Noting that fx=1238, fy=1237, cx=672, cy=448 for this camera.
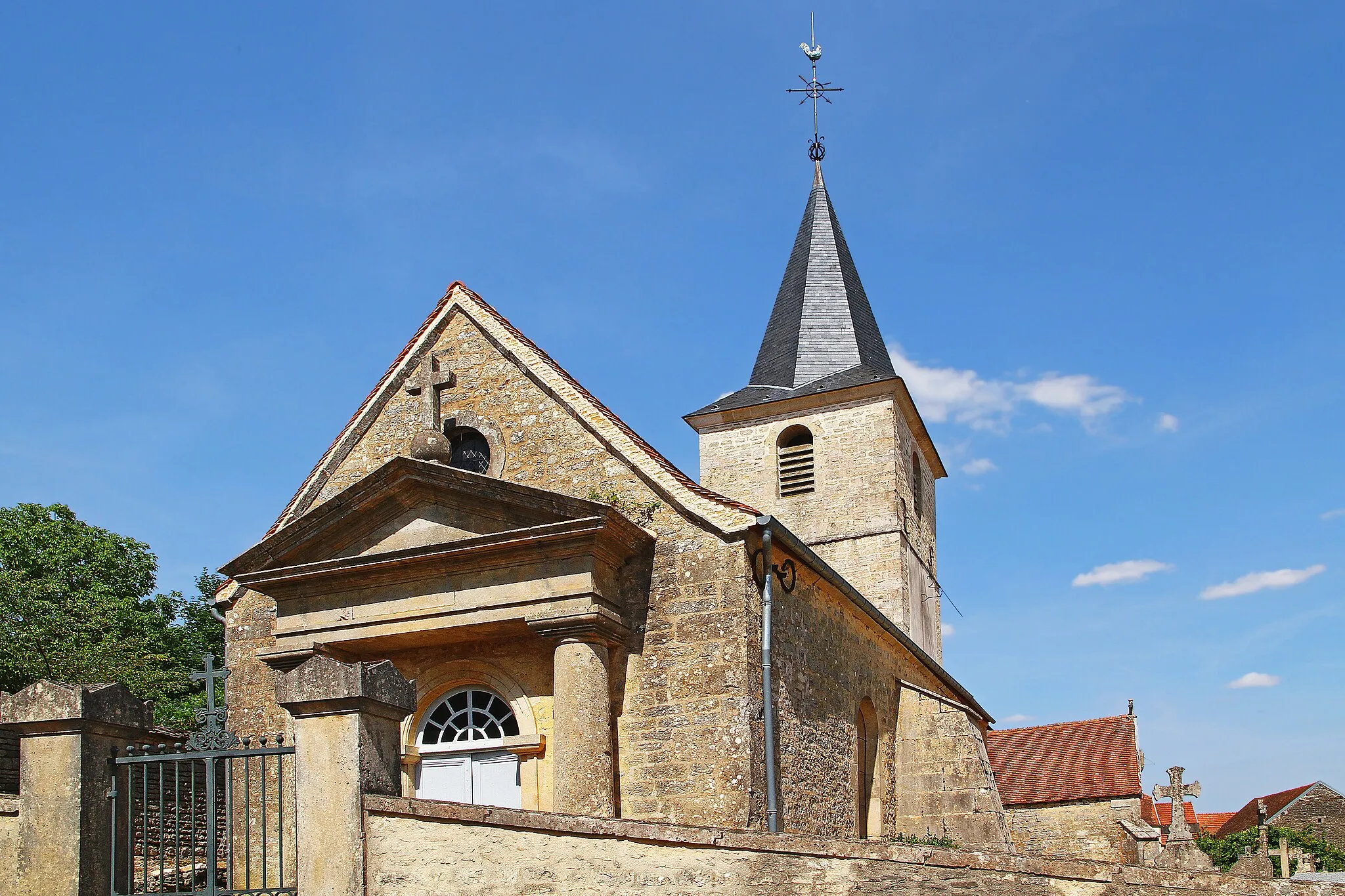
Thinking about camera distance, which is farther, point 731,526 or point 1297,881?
point 731,526

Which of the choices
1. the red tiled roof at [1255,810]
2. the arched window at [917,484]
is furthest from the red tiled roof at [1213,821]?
the arched window at [917,484]

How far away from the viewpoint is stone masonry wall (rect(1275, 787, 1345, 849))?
36812 millimetres

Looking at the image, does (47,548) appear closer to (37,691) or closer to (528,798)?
(528,798)

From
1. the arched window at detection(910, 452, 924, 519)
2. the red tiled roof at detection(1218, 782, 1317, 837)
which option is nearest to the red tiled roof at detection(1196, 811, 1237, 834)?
the red tiled roof at detection(1218, 782, 1317, 837)

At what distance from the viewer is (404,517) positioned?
11742mm

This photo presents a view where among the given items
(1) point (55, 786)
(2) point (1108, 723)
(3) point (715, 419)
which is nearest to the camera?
(1) point (55, 786)

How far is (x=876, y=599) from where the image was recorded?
23.1 meters

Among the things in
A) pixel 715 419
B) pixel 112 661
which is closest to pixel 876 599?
pixel 715 419

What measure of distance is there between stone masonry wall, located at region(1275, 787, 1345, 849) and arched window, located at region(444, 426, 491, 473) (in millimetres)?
32704

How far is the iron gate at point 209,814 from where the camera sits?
22.0 ft

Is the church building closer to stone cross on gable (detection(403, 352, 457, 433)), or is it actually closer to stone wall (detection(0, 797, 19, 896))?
stone cross on gable (detection(403, 352, 457, 433))

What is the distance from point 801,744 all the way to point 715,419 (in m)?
14.6

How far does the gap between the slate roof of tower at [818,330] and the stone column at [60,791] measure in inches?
745

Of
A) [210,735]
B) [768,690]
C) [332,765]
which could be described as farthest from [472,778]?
[332,765]
